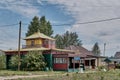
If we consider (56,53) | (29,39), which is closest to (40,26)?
(29,39)

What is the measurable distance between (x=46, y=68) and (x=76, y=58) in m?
6.23

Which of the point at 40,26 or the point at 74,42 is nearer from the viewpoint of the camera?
the point at 40,26

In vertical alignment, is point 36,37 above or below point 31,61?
above

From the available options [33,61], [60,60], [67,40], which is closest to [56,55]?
[60,60]

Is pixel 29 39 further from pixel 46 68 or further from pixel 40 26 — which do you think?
pixel 40 26

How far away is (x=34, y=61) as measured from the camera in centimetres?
5353

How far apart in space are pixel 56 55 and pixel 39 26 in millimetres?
36905

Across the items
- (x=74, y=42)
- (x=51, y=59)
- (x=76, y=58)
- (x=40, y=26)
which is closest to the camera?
(x=76, y=58)

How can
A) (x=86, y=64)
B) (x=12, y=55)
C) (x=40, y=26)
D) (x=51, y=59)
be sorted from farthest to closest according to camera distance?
(x=40, y=26) → (x=86, y=64) → (x=12, y=55) → (x=51, y=59)

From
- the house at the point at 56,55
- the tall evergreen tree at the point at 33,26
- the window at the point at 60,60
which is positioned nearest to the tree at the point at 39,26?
the tall evergreen tree at the point at 33,26

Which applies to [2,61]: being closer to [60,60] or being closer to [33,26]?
[60,60]

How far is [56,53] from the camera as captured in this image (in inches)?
2186

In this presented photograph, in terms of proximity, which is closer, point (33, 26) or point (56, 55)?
point (56, 55)

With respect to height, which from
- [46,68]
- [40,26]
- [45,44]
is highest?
[40,26]
